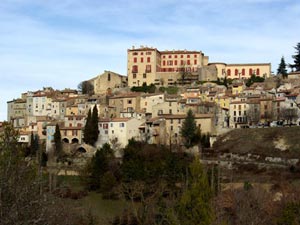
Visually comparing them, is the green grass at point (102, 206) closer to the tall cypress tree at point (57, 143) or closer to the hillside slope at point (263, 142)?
the tall cypress tree at point (57, 143)

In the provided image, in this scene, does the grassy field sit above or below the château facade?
below

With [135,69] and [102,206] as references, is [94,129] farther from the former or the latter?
[135,69]

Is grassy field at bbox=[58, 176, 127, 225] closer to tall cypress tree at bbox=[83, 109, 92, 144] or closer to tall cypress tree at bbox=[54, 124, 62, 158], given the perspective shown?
tall cypress tree at bbox=[54, 124, 62, 158]

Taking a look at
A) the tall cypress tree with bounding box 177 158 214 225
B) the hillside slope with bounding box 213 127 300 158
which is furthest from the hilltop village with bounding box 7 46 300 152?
the tall cypress tree with bounding box 177 158 214 225

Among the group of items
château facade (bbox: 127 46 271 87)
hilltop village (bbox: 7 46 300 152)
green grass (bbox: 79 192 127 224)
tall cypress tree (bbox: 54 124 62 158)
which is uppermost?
château facade (bbox: 127 46 271 87)

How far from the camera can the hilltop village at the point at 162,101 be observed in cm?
6094

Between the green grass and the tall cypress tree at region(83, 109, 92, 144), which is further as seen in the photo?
the tall cypress tree at region(83, 109, 92, 144)

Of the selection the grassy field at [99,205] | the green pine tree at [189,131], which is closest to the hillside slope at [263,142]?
the green pine tree at [189,131]

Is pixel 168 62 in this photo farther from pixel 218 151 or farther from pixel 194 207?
pixel 194 207

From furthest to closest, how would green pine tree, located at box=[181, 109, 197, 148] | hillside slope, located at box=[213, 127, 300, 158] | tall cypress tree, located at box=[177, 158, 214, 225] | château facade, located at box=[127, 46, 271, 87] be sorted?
château facade, located at box=[127, 46, 271, 87] → green pine tree, located at box=[181, 109, 197, 148] → hillside slope, located at box=[213, 127, 300, 158] → tall cypress tree, located at box=[177, 158, 214, 225]

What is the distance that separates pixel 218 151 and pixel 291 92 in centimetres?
1542

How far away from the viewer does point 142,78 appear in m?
82.6

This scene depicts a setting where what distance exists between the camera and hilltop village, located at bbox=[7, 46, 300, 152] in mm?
60938

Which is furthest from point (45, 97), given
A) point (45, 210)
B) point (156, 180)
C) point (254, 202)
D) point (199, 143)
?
point (45, 210)
